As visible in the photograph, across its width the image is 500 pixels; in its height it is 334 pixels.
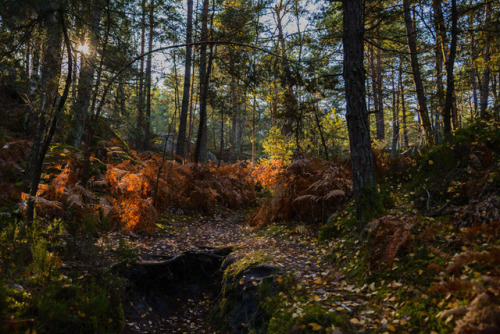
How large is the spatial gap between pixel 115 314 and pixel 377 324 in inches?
106

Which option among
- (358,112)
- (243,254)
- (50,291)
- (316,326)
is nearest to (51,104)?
(50,291)

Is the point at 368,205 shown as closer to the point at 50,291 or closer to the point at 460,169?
the point at 460,169

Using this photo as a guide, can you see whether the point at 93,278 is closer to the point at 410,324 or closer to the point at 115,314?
the point at 115,314

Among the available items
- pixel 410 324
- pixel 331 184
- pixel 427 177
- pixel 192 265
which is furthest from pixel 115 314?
pixel 427 177

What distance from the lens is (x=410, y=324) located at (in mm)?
2236

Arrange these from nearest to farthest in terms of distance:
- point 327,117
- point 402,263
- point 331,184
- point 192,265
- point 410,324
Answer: point 410,324 < point 402,263 < point 192,265 < point 331,184 < point 327,117

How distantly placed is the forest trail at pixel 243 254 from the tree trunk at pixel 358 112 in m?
1.13

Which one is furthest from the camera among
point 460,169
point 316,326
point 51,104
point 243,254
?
point 243,254

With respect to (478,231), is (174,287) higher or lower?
lower

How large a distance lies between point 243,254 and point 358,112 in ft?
9.90

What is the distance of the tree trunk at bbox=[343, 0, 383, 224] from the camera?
4504 millimetres

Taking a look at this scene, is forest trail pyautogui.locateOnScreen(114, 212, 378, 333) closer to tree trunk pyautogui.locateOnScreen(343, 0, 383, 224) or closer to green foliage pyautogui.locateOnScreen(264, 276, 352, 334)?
green foliage pyautogui.locateOnScreen(264, 276, 352, 334)

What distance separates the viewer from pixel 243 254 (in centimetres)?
475

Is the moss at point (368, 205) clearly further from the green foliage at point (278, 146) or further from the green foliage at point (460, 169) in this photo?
the green foliage at point (278, 146)
